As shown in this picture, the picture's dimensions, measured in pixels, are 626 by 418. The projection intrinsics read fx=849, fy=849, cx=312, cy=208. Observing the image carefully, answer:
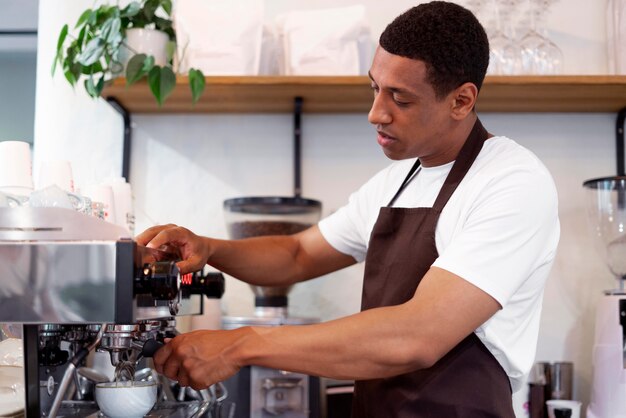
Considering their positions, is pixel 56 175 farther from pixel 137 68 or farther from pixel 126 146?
pixel 126 146

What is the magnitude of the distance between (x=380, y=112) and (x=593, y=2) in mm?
1399

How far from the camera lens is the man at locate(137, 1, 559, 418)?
1182 millimetres

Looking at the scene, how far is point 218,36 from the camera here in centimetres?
225

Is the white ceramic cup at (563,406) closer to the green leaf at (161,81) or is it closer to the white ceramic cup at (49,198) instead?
the green leaf at (161,81)

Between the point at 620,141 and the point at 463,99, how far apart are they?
1197mm

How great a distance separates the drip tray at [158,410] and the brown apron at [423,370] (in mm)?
308

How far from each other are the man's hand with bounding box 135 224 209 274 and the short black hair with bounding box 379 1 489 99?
0.47 m

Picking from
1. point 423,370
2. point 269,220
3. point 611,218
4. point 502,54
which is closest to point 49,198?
point 423,370

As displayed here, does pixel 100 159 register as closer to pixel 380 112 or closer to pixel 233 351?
pixel 380 112

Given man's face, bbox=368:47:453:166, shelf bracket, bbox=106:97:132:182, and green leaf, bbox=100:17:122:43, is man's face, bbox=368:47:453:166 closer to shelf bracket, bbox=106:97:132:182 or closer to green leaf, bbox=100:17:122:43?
green leaf, bbox=100:17:122:43

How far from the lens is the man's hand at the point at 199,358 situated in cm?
112

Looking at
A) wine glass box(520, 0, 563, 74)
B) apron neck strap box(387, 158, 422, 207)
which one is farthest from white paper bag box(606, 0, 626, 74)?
apron neck strap box(387, 158, 422, 207)

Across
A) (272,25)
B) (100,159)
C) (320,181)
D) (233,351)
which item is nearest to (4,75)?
(100,159)

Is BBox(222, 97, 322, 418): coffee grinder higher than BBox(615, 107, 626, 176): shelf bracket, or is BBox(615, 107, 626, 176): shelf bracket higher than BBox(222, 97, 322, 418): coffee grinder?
BBox(615, 107, 626, 176): shelf bracket
